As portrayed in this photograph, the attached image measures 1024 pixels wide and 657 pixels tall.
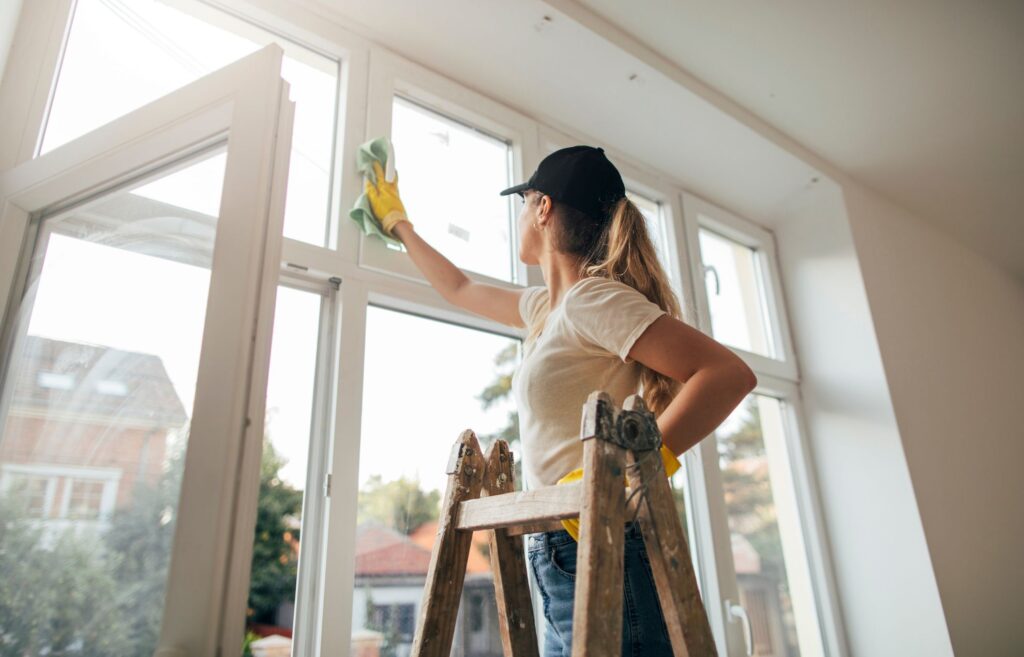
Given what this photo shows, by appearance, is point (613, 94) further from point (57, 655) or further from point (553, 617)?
point (57, 655)

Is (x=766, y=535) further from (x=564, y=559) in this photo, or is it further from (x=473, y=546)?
(x=564, y=559)

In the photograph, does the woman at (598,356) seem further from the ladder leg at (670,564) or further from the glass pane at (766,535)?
the glass pane at (766,535)

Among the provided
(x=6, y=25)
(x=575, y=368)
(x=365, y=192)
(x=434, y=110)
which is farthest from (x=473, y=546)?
(x=6, y=25)

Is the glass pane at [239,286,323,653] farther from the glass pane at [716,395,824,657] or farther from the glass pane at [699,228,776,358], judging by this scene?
the glass pane at [699,228,776,358]

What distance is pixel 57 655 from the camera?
805 millimetres

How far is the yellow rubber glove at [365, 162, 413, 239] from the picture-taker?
5.36 feet

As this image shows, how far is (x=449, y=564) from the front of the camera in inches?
41.1

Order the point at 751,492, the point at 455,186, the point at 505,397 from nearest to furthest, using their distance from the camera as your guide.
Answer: the point at 505,397
the point at 455,186
the point at 751,492

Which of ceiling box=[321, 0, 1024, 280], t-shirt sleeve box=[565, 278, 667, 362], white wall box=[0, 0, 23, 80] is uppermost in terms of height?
ceiling box=[321, 0, 1024, 280]

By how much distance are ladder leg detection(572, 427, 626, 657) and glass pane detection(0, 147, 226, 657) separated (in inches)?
18.7

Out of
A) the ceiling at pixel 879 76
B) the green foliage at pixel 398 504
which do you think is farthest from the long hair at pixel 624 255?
the ceiling at pixel 879 76

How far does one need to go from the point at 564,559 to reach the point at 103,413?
0.66 m

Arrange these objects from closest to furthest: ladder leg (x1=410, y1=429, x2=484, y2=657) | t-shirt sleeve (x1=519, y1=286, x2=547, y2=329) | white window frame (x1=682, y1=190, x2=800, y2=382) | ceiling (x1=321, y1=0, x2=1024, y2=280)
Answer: ladder leg (x1=410, y1=429, x2=484, y2=657) → t-shirt sleeve (x1=519, y1=286, x2=547, y2=329) → ceiling (x1=321, y1=0, x2=1024, y2=280) → white window frame (x1=682, y1=190, x2=800, y2=382)

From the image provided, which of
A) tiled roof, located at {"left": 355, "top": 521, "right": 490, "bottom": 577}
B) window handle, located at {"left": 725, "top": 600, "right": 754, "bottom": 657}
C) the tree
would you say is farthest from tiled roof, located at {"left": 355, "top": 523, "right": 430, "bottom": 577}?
window handle, located at {"left": 725, "top": 600, "right": 754, "bottom": 657}
